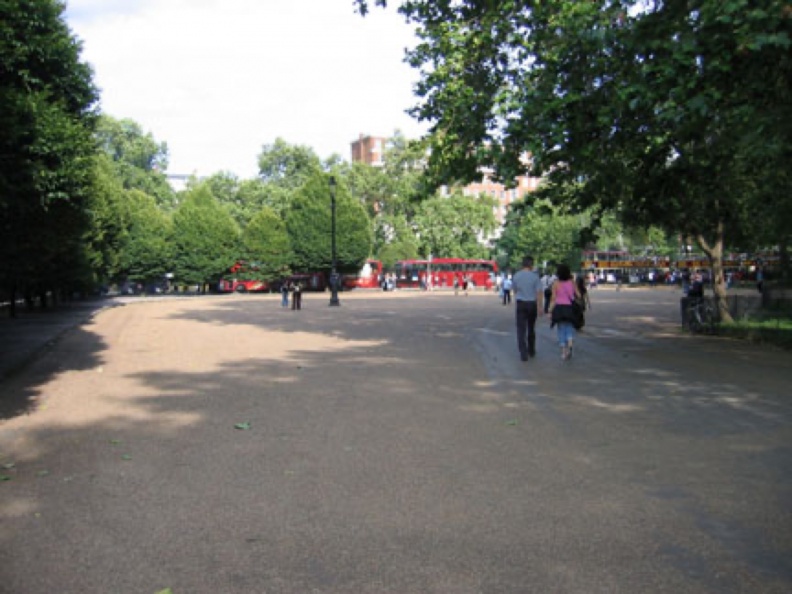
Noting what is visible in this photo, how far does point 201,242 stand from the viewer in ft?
234

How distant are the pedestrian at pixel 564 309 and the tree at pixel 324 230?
59.3 m

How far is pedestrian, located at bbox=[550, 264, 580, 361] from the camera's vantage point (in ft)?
47.1

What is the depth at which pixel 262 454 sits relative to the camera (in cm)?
706

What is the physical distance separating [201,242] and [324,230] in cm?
1112

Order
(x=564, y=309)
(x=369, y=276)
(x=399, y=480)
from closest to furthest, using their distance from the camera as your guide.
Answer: (x=399, y=480) → (x=564, y=309) → (x=369, y=276)

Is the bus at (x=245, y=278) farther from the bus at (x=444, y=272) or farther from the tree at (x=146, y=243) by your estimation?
the bus at (x=444, y=272)

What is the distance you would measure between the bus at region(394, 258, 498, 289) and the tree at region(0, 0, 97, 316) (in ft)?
225

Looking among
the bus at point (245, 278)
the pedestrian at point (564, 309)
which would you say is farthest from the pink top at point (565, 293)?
the bus at point (245, 278)

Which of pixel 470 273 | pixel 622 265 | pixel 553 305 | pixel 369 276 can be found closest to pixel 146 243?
pixel 369 276

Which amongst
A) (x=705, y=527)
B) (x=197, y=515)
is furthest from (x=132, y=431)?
(x=705, y=527)

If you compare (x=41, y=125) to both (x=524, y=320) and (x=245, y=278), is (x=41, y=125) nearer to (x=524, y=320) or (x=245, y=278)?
(x=524, y=320)

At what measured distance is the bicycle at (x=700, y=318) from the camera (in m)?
20.7

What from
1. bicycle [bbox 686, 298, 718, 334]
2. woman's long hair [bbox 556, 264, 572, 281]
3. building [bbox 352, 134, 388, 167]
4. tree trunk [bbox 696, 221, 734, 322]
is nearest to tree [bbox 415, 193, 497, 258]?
building [bbox 352, 134, 388, 167]

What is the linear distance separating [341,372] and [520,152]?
5.62 metres
